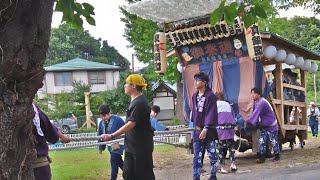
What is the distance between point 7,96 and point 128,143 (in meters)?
2.95

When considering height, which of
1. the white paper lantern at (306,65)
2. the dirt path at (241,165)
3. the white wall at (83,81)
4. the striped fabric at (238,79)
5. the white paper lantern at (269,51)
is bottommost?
the dirt path at (241,165)

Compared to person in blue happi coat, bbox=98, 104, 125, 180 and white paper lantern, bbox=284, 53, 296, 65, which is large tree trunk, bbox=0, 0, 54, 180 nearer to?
person in blue happi coat, bbox=98, 104, 125, 180

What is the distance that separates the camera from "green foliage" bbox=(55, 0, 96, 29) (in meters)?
4.05

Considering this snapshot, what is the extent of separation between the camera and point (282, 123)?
1149cm

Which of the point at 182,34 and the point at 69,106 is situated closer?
the point at 182,34

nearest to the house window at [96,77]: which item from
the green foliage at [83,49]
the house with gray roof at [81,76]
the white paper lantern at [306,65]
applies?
the house with gray roof at [81,76]

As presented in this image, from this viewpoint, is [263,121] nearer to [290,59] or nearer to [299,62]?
[290,59]

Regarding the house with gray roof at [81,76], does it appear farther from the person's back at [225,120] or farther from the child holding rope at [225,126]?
the person's back at [225,120]

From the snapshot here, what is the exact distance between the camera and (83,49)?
65.4 meters

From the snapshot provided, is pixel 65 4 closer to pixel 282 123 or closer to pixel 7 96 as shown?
pixel 7 96

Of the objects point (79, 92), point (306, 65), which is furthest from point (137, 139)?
point (79, 92)

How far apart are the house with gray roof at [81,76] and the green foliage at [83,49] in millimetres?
10265

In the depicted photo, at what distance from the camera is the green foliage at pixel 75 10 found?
4051mm

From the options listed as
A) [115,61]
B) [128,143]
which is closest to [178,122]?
[128,143]
